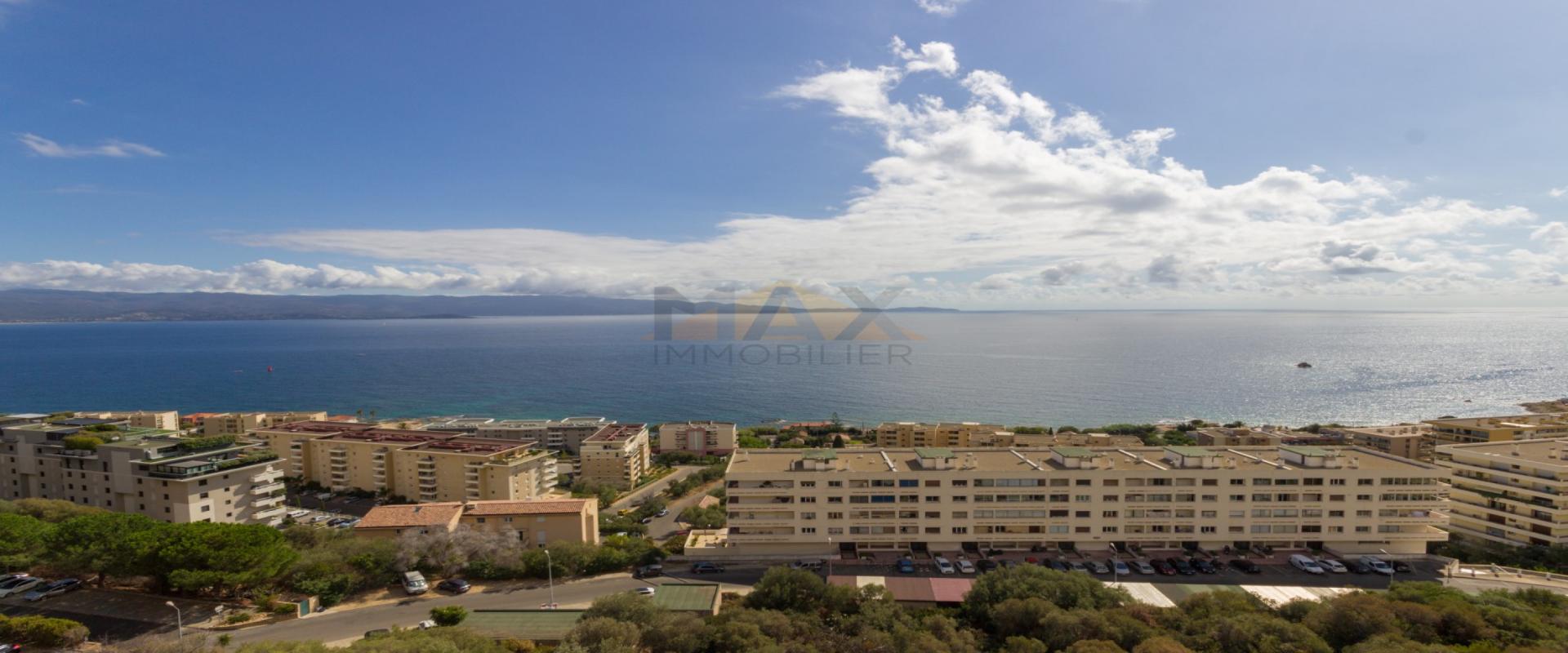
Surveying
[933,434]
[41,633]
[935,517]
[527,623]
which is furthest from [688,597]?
[933,434]

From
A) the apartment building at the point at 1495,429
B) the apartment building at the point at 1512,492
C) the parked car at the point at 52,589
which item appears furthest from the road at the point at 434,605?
the apartment building at the point at 1495,429

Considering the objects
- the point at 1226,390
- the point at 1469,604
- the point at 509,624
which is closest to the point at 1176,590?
the point at 1469,604

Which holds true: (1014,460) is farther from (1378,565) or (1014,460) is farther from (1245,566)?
(1378,565)

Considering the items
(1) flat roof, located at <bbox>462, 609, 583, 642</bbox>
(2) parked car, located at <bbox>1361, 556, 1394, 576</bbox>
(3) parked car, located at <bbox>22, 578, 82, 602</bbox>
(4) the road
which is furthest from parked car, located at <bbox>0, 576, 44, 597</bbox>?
(2) parked car, located at <bbox>1361, 556, 1394, 576</bbox>

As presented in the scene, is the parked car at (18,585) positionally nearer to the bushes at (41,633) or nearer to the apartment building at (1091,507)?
the bushes at (41,633)

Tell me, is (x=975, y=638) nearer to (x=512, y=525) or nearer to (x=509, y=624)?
(x=509, y=624)

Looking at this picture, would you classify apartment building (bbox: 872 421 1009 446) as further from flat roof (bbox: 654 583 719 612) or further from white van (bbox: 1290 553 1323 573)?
flat roof (bbox: 654 583 719 612)
